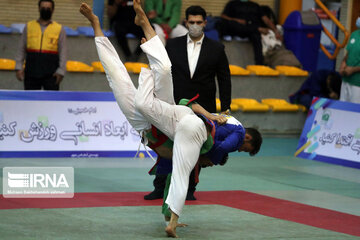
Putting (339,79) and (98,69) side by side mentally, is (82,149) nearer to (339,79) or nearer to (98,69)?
(98,69)

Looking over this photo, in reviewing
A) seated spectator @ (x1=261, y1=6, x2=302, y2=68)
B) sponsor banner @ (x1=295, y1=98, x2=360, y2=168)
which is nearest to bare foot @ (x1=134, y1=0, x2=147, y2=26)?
sponsor banner @ (x1=295, y1=98, x2=360, y2=168)

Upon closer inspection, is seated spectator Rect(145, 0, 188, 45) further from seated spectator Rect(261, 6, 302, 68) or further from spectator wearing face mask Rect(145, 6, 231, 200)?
spectator wearing face mask Rect(145, 6, 231, 200)

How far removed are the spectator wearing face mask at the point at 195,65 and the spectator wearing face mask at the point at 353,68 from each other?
213 inches

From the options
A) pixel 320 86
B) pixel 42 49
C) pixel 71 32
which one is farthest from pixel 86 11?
pixel 320 86

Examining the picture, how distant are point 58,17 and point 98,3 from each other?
3.90 m

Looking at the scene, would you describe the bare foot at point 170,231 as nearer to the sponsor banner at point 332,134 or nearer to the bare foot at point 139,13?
the bare foot at point 139,13

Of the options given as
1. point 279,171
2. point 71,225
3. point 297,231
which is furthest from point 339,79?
point 71,225

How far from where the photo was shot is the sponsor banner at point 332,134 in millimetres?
11969

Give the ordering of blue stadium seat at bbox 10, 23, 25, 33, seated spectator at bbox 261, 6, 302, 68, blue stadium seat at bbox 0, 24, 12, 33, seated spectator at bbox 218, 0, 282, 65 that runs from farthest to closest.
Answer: seated spectator at bbox 261, 6, 302, 68, seated spectator at bbox 218, 0, 282, 65, blue stadium seat at bbox 10, 23, 25, 33, blue stadium seat at bbox 0, 24, 12, 33

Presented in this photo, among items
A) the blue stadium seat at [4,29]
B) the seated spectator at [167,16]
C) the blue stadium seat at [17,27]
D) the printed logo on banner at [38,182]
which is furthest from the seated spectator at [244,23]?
the printed logo on banner at [38,182]

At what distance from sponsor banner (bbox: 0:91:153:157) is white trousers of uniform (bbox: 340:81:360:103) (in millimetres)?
4376

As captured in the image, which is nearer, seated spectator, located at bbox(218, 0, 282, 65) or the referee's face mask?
the referee's face mask

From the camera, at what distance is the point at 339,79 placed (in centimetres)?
1448

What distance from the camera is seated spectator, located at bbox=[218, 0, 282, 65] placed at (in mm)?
16266
